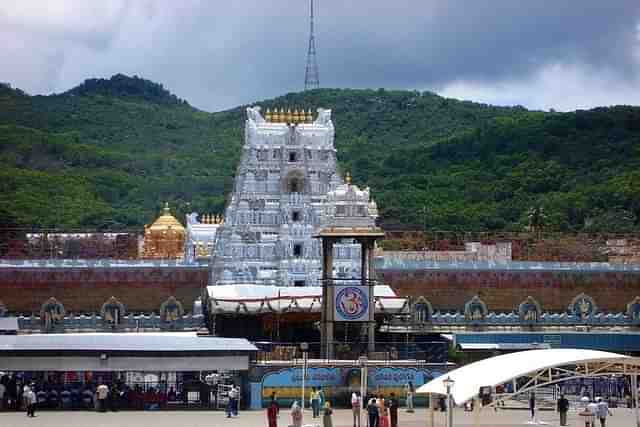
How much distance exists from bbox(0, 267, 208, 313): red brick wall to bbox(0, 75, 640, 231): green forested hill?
26.4 m

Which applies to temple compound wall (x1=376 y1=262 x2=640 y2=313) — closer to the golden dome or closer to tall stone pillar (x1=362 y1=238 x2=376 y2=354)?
the golden dome

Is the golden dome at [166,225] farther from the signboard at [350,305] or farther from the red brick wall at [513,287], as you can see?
the signboard at [350,305]

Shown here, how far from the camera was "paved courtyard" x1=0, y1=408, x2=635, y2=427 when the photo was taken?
3528 centimetres

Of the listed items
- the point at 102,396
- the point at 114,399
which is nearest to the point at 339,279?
the point at 114,399

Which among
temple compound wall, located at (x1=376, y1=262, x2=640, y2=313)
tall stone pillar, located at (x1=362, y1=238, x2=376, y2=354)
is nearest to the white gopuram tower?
temple compound wall, located at (x1=376, y1=262, x2=640, y2=313)

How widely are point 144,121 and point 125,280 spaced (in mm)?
82799

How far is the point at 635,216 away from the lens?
313 feet

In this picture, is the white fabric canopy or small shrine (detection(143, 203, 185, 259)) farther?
small shrine (detection(143, 203, 185, 259))

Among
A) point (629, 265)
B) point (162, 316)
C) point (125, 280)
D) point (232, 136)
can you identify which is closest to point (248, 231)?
point (162, 316)

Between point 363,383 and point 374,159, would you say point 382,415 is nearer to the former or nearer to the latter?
point 363,383

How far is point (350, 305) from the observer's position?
43625 millimetres

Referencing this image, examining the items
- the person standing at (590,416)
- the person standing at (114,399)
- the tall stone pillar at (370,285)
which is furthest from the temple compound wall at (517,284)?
the person standing at (590,416)

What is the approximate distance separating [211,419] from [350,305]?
8.10m

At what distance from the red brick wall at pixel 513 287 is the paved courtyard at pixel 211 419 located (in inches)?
1184
